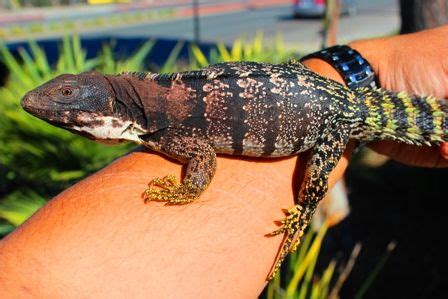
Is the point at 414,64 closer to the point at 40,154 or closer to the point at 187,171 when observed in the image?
the point at 187,171

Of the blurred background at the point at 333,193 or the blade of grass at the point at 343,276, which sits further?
the blurred background at the point at 333,193

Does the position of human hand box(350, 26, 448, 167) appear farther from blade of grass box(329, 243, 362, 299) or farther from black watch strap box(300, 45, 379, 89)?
blade of grass box(329, 243, 362, 299)

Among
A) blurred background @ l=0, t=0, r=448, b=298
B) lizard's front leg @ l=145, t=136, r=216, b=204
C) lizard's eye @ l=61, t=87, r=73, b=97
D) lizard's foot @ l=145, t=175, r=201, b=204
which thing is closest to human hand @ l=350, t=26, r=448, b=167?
blurred background @ l=0, t=0, r=448, b=298

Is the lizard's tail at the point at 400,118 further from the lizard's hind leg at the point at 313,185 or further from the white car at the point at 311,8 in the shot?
the white car at the point at 311,8

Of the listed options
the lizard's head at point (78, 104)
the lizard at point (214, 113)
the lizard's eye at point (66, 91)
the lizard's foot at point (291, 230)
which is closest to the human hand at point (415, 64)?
the lizard at point (214, 113)

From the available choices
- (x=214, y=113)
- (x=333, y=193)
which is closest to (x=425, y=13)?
(x=333, y=193)
